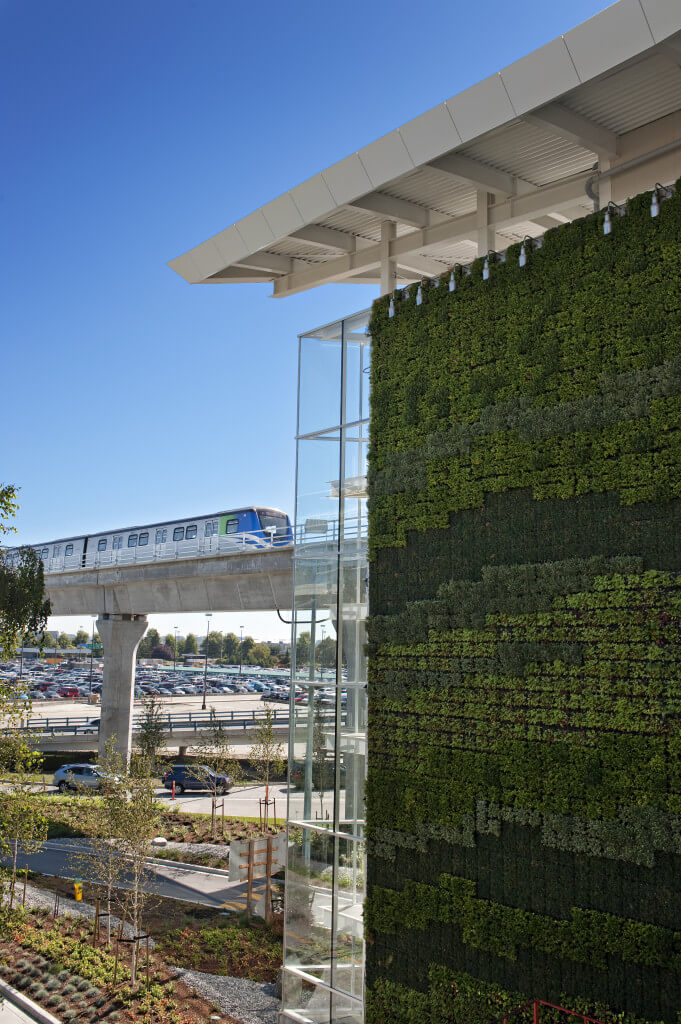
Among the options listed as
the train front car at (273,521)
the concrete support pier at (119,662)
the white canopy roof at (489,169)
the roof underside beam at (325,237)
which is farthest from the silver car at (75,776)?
the roof underside beam at (325,237)

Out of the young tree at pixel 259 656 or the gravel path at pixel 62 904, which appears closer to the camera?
the gravel path at pixel 62 904

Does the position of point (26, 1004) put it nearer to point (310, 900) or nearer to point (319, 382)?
point (310, 900)

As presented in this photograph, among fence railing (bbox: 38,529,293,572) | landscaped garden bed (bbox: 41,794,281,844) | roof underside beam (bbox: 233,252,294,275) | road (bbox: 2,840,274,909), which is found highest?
roof underside beam (bbox: 233,252,294,275)

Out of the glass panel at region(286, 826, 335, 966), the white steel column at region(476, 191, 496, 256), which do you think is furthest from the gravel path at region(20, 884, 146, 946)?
the white steel column at region(476, 191, 496, 256)

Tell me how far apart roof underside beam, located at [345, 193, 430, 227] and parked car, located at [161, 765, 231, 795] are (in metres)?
25.5

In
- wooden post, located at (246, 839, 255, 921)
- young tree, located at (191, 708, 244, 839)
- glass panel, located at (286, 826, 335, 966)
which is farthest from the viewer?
young tree, located at (191, 708, 244, 839)

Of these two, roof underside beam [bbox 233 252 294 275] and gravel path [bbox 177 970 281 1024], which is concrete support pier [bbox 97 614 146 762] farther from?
roof underside beam [bbox 233 252 294 275]

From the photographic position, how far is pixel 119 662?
35.2m

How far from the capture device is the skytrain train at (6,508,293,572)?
2959cm

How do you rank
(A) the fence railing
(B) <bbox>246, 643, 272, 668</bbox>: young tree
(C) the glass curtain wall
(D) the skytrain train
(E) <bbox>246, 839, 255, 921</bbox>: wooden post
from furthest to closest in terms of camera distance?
(B) <bbox>246, 643, 272, 668</bbox>: young tree → (D) the skytrain train → (A) the fence railing → (E) <bbox>246, 839, 255, 921</bbox>: wooden post → (C) the glass curtain wall

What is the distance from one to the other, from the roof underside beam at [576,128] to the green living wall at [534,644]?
1142 millimetres

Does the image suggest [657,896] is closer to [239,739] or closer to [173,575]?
[173,575]

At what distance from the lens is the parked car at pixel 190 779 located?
1323 inches

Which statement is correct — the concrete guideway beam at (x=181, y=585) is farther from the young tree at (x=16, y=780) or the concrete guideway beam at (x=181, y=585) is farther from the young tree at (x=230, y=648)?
the young tree at (x=230, y=648)
